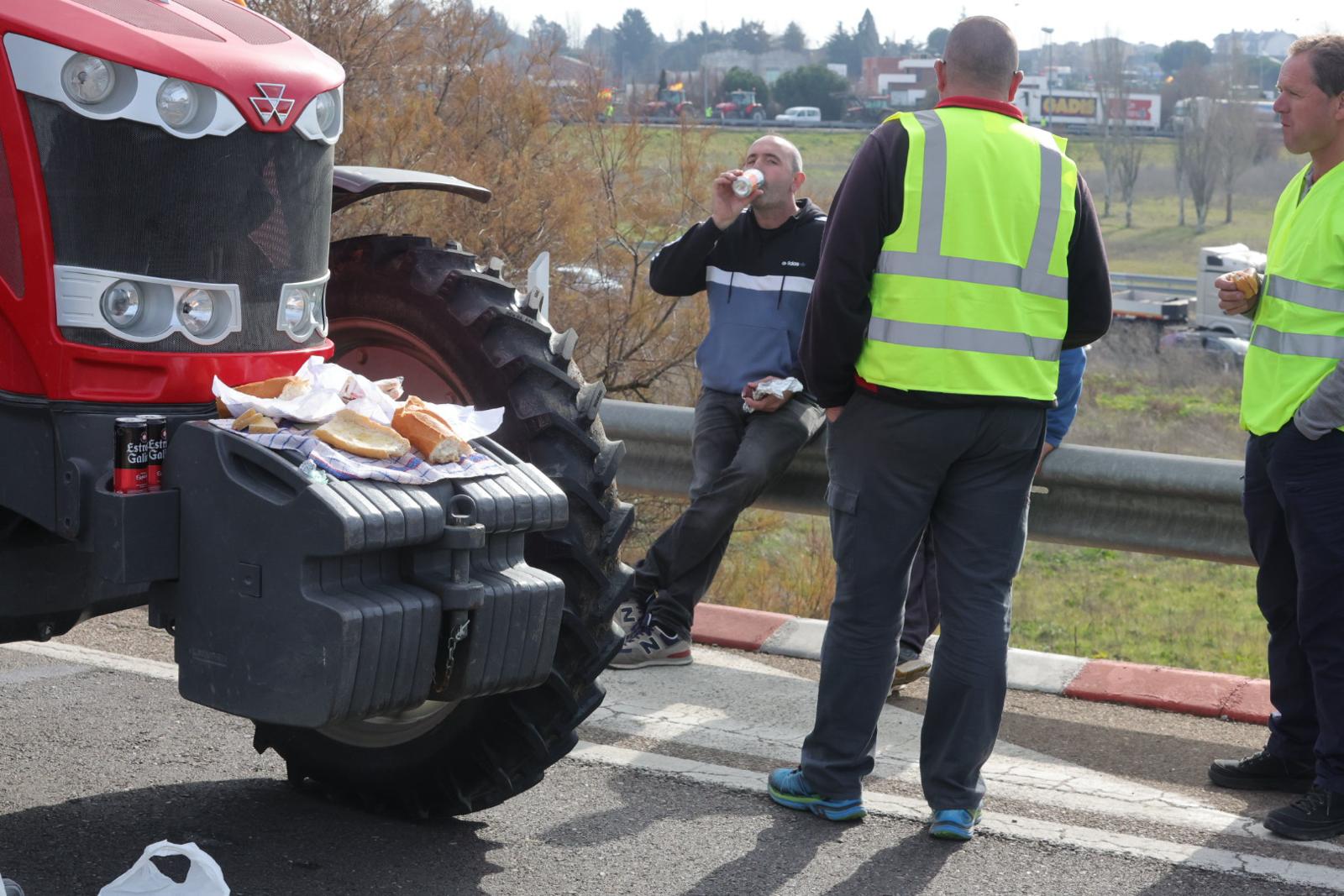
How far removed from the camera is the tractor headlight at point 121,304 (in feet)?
10.7

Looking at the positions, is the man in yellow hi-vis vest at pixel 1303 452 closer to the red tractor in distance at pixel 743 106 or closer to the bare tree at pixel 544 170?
the bare tree at pixel 544 170

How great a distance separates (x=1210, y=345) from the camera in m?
41.8

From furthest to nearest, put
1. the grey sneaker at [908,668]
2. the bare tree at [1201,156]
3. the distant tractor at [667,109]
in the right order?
the bare tree at [1201,156]
the distant tractor at [667,109]
the grey sneaker at [908,668]

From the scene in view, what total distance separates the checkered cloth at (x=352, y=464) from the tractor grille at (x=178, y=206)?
1.25 feet

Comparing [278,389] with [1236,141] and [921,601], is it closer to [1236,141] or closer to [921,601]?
[921,601]

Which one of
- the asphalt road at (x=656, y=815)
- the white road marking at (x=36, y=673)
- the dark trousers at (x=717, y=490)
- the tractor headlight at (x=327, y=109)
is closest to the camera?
the tractor headlight at (x=327, y=109)

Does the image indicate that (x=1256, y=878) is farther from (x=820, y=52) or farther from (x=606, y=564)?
(x=820, y=52)

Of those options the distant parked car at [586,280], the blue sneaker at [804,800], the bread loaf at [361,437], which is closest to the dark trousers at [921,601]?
the blue sneaker at [804,800]

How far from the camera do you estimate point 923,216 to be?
13.2 feet

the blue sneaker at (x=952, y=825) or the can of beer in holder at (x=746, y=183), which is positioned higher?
the can of beer in holder at (x=746, y=183)

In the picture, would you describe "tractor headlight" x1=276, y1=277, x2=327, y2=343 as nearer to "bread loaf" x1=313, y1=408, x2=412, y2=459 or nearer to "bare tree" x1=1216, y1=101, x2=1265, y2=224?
"bread loaf" x1=313, y1=408, x2=412, y2=459

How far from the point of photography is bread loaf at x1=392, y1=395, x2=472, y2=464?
3.29m

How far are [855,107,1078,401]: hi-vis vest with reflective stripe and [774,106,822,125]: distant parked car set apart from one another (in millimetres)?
66848

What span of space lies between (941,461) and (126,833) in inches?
88.1
